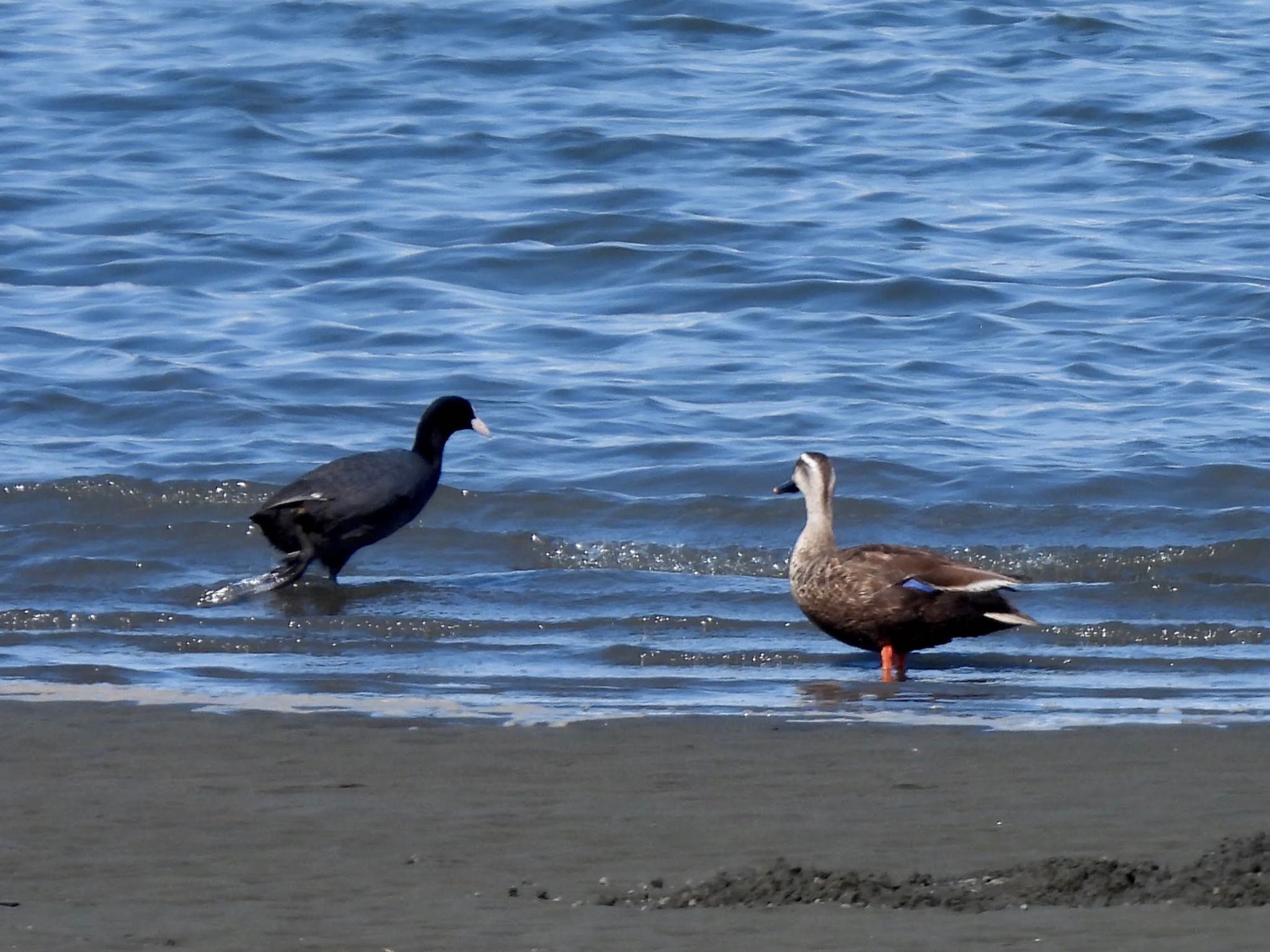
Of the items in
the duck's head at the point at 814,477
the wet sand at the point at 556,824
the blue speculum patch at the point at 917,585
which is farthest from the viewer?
the duck's head at the point at 814,477

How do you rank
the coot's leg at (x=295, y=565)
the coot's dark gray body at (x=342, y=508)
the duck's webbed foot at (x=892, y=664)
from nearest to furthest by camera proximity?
the duck's webbed foot at (x=892, y=664) < the coot's leg at (x=295, y=565) < the coot's dark gray body at (x=342, y=508)

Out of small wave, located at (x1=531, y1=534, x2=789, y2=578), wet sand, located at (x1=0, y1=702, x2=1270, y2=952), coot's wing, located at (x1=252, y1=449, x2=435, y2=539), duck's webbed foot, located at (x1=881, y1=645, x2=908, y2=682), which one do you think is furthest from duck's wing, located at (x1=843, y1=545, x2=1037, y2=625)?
coot's wing, located at (x1=252, y1=449, x2=435, y2=539)

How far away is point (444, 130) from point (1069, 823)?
15.6 metres

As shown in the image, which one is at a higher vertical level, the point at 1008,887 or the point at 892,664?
the point at 1008,887

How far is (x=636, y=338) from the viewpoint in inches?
569

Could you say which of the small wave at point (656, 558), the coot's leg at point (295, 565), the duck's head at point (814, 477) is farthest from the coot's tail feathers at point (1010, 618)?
the coot's leg at point (295, 565)

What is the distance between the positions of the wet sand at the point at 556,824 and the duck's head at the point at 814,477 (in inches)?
88.5

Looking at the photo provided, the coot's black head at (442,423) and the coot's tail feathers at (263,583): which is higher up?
the coot's black head at (442,423)

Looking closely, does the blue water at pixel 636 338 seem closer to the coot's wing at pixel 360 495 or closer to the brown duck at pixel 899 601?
the brown duck at pixel 899 601

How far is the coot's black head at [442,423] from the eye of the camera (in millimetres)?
10641

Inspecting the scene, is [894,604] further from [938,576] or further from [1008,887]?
[1008,887]

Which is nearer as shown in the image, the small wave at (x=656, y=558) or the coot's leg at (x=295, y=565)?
the coot's leg at (x=295, y=565)

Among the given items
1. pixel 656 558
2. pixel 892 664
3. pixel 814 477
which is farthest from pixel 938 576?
pixel 656 558

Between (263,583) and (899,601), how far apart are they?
312 centimetres
